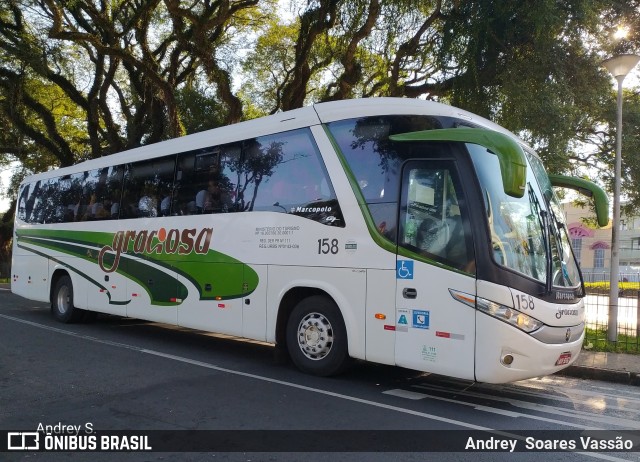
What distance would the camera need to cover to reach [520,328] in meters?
6.05

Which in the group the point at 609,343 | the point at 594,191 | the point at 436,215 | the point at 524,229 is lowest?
the point at 609,343

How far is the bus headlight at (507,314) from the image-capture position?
6004mm

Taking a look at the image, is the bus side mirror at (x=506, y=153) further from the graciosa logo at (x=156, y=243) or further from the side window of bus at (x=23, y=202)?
the side window of bus at (x=23, y=202)

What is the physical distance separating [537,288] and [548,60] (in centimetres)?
765

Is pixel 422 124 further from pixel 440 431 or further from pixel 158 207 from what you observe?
pixel 158 207

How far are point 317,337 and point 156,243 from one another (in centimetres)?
422

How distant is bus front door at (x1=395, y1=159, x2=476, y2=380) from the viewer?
245 inches

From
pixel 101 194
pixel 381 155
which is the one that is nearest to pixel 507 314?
pixel 381 155

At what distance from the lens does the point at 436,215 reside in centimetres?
658

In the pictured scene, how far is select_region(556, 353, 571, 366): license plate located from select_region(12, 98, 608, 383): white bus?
28mm

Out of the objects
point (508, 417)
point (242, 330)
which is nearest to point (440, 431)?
point (508, 417)

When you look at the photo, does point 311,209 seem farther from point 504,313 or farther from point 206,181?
point 504,313

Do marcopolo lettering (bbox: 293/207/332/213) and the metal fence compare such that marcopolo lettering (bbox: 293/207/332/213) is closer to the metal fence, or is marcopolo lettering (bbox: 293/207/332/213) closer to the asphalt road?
the asphalt road

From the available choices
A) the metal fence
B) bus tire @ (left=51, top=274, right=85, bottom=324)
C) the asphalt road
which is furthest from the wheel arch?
bus tire @ (left=51, top=274, right=85, bottom=324)
